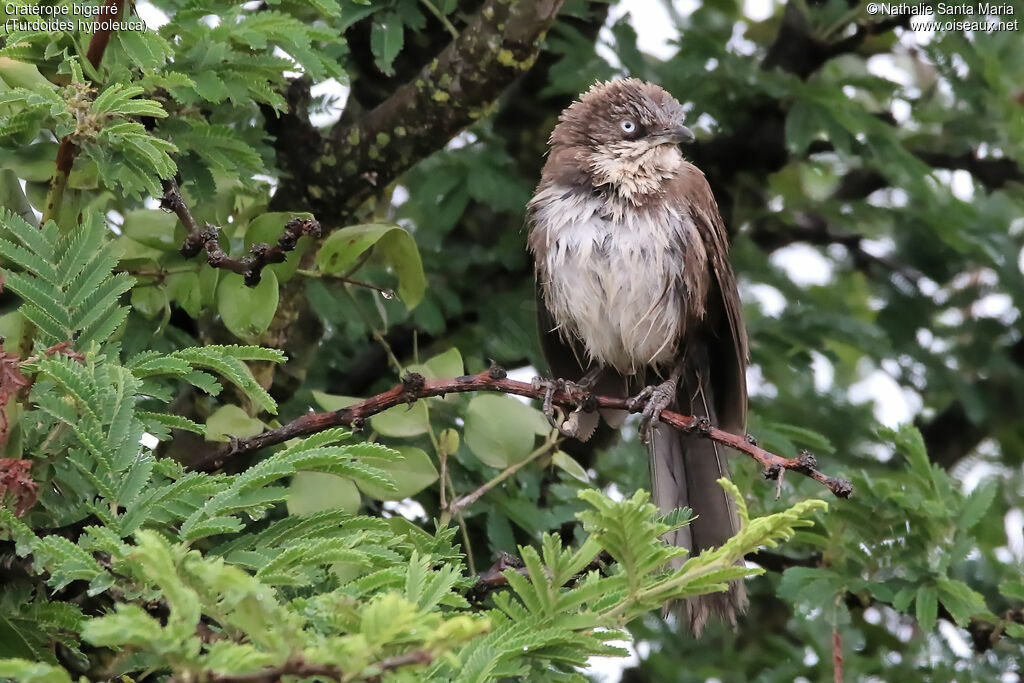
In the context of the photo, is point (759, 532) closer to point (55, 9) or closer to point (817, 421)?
point (55, 9)

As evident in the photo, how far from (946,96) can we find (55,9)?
4.65 m

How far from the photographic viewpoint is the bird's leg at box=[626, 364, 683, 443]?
433cm

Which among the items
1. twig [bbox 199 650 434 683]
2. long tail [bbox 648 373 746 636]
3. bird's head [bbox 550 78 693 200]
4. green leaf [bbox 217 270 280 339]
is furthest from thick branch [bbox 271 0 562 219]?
twig [bbox 199 650 434 683]

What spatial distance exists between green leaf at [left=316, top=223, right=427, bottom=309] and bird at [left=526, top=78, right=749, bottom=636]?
74 centimetres

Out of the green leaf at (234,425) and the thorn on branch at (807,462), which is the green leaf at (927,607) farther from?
the green leaf at (234,425)

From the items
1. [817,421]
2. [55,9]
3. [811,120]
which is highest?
[55,9]

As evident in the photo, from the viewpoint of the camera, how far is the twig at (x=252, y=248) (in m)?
2.99

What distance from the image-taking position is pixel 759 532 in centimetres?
235

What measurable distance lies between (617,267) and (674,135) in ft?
2.04

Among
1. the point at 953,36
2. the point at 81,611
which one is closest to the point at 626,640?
the point at 81,611

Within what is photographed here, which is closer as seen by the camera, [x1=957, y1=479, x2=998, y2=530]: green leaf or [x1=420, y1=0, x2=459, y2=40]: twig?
[x1=957, y1=479, x2=998, y2=530]: green leaf

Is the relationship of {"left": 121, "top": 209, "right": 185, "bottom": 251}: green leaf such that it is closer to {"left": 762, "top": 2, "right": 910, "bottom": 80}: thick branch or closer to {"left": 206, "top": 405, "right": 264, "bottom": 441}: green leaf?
{"left": 206, "top": 405, "right": 264, "bottom": 441}: green leaf

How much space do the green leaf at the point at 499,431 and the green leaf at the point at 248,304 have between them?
2.28ft

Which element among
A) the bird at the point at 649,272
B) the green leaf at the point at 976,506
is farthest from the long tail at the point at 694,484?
the green leaf at the point at 976,506
